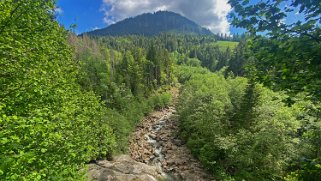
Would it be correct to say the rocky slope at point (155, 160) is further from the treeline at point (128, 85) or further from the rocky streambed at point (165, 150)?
the treeline at point (128, 85)

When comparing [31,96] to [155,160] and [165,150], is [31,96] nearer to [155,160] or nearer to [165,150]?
[155,160]

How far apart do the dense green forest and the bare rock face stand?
237cm

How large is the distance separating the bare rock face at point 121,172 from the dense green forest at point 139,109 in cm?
237

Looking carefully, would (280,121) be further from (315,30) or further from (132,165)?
(315,30)

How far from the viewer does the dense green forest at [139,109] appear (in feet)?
14.0

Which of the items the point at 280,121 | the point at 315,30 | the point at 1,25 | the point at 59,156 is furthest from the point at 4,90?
the point at 280,121

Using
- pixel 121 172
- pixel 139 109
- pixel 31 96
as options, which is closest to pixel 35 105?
pixel 31 96

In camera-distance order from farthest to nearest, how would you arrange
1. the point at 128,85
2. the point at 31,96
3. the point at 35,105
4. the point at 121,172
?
the point at 128,85 < the point at 121,172 < the point at 35,105 < the point at 31,96

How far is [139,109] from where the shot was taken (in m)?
50.4

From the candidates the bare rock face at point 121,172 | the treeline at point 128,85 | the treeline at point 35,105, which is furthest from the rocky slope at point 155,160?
the treeline at point 35,105

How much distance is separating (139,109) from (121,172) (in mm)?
27701

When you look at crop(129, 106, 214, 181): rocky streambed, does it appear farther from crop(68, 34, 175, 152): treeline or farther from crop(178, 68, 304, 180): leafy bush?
crop(68, 34, 175, 152): treeline

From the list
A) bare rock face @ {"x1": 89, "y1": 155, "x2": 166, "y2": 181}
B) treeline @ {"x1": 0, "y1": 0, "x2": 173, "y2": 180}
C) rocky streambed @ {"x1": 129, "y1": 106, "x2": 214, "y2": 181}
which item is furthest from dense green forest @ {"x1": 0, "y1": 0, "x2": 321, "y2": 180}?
bare rock face @ {"x1": 89, "y1": 155, "x2": 166, "y2": 181}

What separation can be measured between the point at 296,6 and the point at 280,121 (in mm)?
20962
